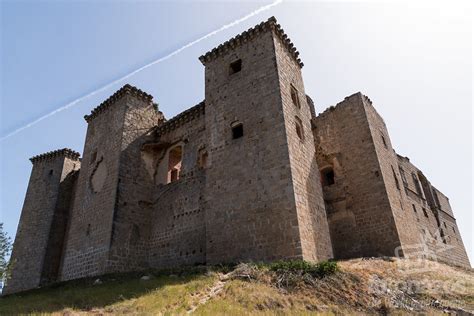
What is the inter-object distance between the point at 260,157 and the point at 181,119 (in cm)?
635

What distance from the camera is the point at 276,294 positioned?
27.4ft

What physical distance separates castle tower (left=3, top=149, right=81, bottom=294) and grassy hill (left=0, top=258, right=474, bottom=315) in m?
10.9

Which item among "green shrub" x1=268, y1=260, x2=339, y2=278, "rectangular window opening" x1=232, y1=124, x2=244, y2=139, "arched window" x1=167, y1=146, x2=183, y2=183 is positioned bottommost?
"green shrub" x1=268, y1=260, x2=339, y2=278

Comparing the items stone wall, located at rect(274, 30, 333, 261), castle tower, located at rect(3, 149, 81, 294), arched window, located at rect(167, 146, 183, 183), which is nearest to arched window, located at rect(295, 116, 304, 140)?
stone wall, located at rect(274, 30, 333, 261)

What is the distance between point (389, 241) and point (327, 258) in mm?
3188

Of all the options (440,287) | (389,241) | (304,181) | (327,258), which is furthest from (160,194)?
(440,287)

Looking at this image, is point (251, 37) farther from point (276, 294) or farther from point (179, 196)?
point (276, 294)

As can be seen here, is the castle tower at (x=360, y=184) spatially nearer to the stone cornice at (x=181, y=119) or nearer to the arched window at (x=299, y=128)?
the arched window at (x=299, y=128)

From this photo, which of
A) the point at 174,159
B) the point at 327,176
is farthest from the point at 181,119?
the point at 327,176

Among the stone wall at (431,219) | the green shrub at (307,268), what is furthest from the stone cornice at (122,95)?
the stone wall at (431,219)

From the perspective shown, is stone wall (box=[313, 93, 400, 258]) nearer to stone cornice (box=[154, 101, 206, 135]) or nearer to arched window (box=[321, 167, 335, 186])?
arched window (box=[321, 167, 335, 186])

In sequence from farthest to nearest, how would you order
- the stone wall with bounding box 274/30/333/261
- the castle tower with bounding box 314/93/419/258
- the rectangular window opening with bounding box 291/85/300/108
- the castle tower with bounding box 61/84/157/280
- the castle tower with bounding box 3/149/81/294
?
1. the castle tower with bounding box 3/149/81/294
2. the rectangular window opening with bounding box 291/85/300/108
3. the castle tower with bounding box 61/84/157/280
4. the castle tower with bounding box 314/93/419/258
5. the stone wall with bounding box 274/30/333/261

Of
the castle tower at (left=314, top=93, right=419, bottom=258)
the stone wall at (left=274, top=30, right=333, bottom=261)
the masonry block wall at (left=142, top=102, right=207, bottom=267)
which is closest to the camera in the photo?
the stone wall at (left=274, top=30, right=333, bottom=261)

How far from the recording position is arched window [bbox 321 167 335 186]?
1681 centimetres
